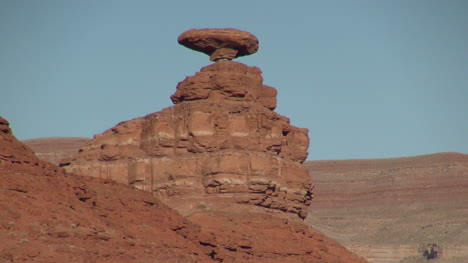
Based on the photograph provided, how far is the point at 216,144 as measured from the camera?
53281mm

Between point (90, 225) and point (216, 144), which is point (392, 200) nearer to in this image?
point (216, 144)

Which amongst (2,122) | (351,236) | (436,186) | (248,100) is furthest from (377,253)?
(2,122)

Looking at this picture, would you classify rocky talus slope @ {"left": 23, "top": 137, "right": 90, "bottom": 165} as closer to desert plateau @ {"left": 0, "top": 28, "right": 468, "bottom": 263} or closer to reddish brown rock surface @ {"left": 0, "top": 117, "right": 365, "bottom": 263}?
desert plateau @ {"left": 0, "top": 28, "right": 468, "bottom": 263}

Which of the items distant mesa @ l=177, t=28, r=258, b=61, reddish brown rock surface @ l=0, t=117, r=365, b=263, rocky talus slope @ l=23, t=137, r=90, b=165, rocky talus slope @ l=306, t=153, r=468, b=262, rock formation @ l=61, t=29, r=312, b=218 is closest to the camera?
reddish brown rock surface @ l=0, t=117, r=365, b=263

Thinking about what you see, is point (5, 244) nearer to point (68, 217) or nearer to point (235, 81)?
point (68, 217)

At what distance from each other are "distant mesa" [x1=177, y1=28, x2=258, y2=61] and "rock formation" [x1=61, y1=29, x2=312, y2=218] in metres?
0.04

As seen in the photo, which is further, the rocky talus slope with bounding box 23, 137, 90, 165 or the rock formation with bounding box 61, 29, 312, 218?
the rocky talus slope with bounding box 23, 137, 90, 165

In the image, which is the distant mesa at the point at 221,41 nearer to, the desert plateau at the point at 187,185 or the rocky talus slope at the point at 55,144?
the desert plateau at the point at 187,185

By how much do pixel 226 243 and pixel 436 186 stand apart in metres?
119

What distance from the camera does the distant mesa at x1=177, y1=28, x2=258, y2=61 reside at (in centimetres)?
5631

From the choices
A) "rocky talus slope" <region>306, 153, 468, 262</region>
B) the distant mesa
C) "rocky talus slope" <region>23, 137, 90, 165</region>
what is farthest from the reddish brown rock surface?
"rocky talus slope" <region>306, 153, 468, 262</region>

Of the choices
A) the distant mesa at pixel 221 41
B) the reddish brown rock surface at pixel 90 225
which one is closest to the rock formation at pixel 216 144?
the distant mesa at pixel 221 41

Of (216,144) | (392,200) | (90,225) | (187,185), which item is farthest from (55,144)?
(90,225)

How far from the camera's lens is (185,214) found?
5053 centimetres
